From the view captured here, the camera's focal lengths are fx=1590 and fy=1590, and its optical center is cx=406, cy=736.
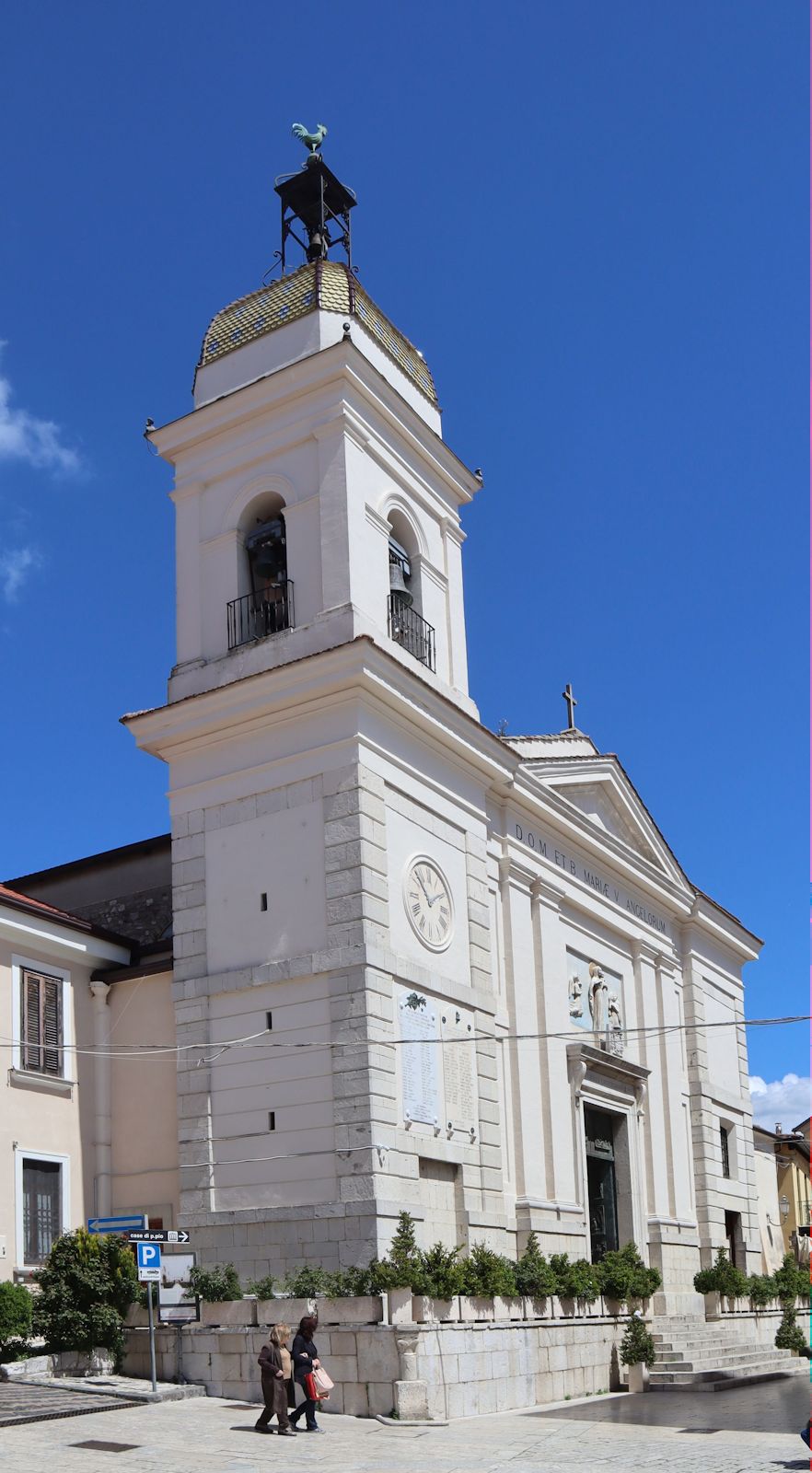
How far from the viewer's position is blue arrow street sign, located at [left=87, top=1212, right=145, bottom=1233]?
22453mm

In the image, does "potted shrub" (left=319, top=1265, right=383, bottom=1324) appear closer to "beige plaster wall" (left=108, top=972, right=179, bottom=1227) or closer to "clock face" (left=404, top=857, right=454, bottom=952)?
"beige plaster wall" (left=108, top=972, right=179, bottom=1227)

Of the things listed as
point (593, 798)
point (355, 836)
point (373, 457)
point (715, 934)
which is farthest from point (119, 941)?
point (715, 934)

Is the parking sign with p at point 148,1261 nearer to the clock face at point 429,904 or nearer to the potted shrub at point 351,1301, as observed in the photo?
the potted shrub at point 351,1301

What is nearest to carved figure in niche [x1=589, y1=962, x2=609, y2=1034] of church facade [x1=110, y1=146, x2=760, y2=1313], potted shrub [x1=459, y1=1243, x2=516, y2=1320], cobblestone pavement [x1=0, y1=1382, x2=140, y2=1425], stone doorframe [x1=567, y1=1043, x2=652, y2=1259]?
church facade [x1=110, y1=146, x2=760, y2=1313]

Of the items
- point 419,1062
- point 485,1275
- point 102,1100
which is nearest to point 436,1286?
point 485,1275

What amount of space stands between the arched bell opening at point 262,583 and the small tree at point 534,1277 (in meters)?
10.4

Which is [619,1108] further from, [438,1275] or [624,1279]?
[438,1275]

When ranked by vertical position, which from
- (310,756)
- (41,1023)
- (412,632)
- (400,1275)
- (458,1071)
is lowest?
(400,1275)

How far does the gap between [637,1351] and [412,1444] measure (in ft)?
29.9

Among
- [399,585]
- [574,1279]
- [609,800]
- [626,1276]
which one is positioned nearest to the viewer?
[574,1279]

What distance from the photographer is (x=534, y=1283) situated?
2370cm

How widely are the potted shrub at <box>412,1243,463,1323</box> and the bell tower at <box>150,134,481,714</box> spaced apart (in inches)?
340

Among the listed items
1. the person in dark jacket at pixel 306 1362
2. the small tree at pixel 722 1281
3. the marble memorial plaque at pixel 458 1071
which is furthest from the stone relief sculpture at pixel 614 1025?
the person in dark jacket at pixel 306 1362

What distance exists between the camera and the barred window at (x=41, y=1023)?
23438 millimetres
